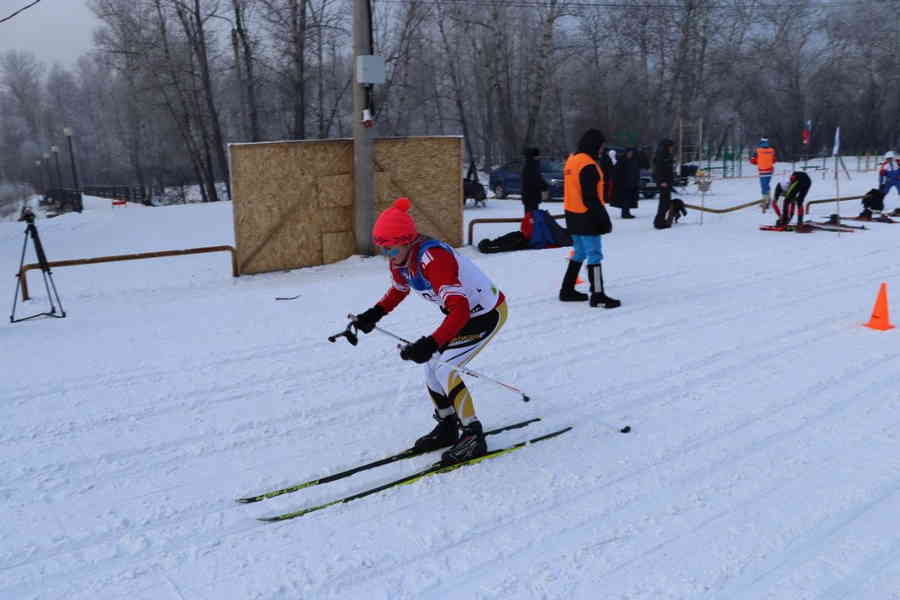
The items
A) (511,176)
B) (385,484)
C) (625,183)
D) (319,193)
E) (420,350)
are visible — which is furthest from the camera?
(511,176)

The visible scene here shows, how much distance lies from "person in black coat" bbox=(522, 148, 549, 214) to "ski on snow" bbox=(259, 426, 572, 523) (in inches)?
334

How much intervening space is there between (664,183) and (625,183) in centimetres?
176

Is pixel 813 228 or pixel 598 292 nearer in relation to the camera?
pixel 598 292

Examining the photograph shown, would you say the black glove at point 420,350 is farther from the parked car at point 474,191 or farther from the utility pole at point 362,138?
the parked car at point 474,191

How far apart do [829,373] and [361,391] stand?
3855 mm

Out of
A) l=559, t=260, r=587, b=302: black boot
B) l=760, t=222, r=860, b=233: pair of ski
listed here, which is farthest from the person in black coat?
l=760, t=222, r=860, b=233: pair of ski

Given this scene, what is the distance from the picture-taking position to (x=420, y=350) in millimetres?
3900

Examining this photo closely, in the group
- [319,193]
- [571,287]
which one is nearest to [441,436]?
[571,287]

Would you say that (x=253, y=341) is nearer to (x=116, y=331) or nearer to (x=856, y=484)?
(x=116, y=331)

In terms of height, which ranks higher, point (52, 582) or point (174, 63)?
point (174, 63)

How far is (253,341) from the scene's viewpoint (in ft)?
23.7

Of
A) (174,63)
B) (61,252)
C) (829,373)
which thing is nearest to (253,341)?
(829,373)

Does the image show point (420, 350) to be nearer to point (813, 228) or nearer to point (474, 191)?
point (813, 228)

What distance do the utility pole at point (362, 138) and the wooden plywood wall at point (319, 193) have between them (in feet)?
0.64
